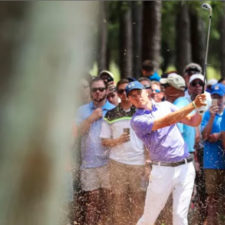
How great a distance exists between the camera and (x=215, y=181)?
8.84m

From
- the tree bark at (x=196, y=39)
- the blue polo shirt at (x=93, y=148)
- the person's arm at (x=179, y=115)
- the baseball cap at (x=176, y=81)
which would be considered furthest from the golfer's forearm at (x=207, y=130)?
the tree bark at (x=196, y=39)

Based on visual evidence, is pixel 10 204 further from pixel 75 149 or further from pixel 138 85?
pixel 75 149

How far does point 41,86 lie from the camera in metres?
4.21

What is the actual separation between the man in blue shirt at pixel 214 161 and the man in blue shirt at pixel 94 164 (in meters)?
1.34

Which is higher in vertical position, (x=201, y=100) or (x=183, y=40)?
(x=183, y=40)

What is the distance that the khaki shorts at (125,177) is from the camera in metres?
8.75

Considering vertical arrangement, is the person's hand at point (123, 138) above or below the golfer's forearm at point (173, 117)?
below

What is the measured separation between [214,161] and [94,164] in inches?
61.9

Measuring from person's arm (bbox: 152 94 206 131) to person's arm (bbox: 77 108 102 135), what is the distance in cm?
180

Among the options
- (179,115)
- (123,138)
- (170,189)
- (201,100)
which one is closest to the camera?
(201,100)

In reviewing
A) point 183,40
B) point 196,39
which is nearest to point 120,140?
point 183,40

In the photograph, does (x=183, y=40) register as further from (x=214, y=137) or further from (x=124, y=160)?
(x=124, y=160)

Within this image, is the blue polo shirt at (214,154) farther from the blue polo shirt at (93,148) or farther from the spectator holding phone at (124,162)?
the blue polo shirt at (93,148)

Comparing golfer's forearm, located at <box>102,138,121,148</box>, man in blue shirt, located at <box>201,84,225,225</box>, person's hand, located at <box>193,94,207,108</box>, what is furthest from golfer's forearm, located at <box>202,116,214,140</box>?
person's hand, located at <box>193,94,207,108</box>
